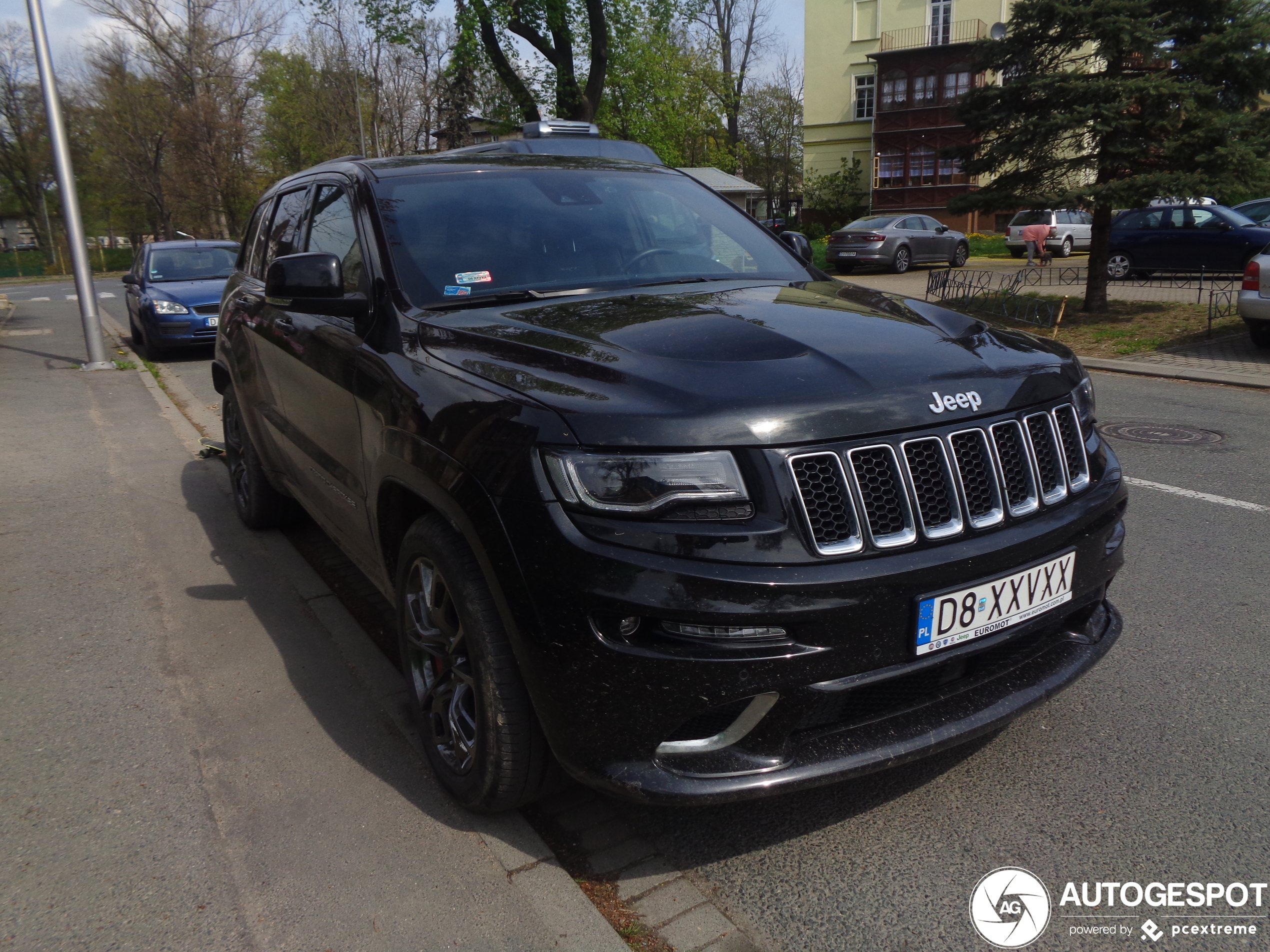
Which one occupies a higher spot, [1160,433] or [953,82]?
[953,82]

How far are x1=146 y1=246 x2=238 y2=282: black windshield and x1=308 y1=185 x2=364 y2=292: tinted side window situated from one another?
11.5m

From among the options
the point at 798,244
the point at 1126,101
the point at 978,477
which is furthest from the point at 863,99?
the point at 978,477

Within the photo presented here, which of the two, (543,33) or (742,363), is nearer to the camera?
(742,363)

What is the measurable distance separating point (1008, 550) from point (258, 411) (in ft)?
12.3

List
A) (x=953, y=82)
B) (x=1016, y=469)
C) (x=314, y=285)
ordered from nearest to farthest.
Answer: (x=1016, y=469) < (x=314, y=285) < (x=953, y=82)

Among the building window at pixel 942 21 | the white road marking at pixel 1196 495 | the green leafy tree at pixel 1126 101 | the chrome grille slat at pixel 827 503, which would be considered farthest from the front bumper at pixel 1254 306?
the building window at pixel 942 21

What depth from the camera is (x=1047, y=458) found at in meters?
2.67

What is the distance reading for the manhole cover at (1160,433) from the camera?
731 centimetres

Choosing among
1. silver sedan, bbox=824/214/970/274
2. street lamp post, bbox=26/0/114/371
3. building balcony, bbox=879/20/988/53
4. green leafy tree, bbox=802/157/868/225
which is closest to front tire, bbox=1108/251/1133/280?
silver sedan, bbox=824/214/970/274

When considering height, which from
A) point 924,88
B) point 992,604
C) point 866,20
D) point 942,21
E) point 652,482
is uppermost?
point 866,20

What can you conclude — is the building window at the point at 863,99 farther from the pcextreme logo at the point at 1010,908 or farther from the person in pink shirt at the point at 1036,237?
the pcextreme logo at the point at 1010,908

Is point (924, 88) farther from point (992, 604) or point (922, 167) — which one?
point (992, 604)

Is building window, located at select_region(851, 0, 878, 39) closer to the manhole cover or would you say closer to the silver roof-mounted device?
the manhole cover

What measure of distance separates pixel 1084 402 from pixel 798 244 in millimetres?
1857
